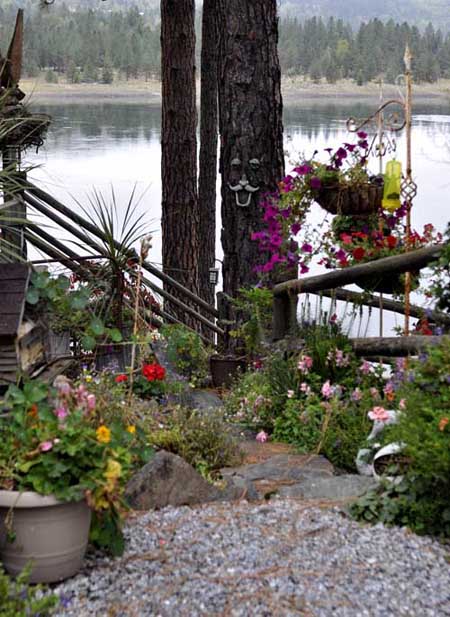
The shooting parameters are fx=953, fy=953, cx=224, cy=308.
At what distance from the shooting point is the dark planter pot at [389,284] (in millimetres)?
4680

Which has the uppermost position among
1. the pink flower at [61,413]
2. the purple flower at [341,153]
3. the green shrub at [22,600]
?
the purple flower at [341,153]

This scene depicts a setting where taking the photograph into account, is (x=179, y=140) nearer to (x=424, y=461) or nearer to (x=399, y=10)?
(x=424, y=461)

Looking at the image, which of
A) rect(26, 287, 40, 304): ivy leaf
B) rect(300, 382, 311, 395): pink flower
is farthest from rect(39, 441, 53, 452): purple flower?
rect(300, 382, 311, 395): pink flower

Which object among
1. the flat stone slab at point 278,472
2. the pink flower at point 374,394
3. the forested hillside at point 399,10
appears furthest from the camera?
the forested hillside at point 399,10

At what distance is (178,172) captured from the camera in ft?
27.9

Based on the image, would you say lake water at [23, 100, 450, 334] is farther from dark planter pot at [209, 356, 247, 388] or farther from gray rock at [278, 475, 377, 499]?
gray rock at [278, 475, 377, 499]

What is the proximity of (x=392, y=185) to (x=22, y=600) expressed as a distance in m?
3.31

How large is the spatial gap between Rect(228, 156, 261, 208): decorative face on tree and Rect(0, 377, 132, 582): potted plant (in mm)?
3971

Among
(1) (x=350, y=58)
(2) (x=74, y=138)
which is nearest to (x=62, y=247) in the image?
(1) (x=350, y=58)

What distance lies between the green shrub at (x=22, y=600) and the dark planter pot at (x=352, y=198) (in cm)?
308

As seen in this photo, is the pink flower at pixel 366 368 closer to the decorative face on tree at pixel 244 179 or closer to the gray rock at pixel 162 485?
the gray rock at pixel 162 485

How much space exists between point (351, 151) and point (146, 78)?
7445 millimetres

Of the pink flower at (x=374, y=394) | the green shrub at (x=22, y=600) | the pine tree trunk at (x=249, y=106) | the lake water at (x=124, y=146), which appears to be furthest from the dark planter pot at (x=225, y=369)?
the lake water at (x=124, y=146)

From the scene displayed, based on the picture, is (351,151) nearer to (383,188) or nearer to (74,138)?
(383,188)
